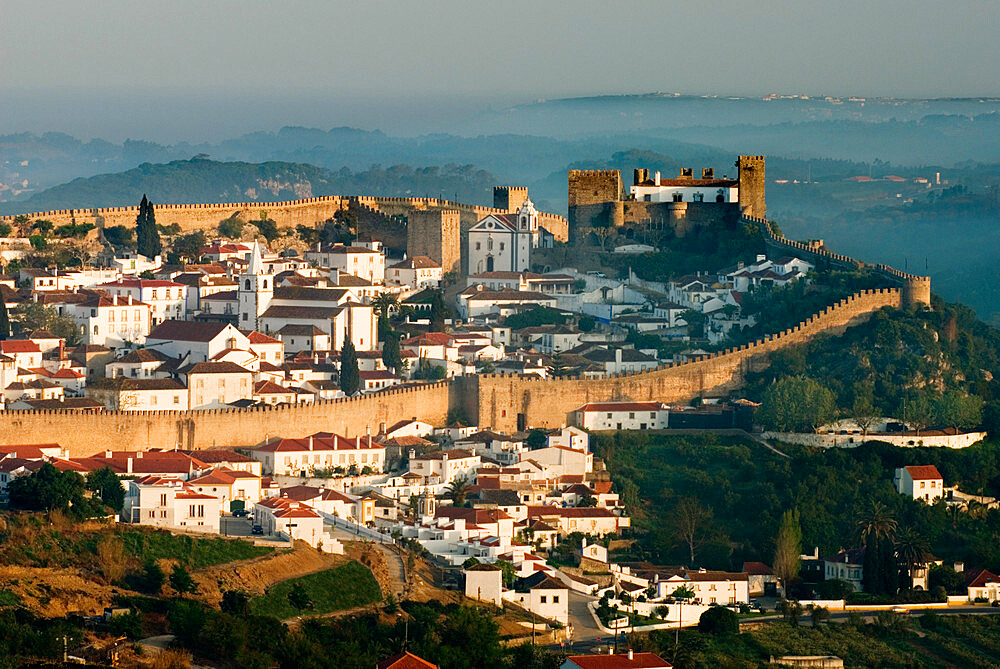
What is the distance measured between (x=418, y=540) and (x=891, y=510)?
10035mm

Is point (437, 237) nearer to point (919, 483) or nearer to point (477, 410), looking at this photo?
point (477, 410)

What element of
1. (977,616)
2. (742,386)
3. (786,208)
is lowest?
(977,616)

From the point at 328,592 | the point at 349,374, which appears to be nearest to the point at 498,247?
the point at 349,374

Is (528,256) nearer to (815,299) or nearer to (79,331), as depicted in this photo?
(815,299)

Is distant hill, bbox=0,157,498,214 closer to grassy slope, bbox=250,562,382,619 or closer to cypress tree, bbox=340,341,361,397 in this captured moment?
cypress tree, bbox=340,341,361,397

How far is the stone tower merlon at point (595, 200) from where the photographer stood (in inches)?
2522

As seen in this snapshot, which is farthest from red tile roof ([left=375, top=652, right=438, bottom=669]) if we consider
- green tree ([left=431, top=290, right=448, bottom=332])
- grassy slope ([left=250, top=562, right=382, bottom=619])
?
green tree ([left=431, top=290, right=448, bottom=332])

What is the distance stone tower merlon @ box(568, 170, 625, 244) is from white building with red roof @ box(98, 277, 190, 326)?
12.7 meters

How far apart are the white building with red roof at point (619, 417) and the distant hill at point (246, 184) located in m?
92.8

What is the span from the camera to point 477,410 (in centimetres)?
4972

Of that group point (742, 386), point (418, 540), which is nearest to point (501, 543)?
point (418, 540)

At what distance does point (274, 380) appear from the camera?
49969 mm

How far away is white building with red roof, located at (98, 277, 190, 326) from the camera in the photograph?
54.8m

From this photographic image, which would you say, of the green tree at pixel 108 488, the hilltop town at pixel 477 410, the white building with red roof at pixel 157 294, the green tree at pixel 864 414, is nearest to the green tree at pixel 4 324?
the hilltop town at pixel 477 410
